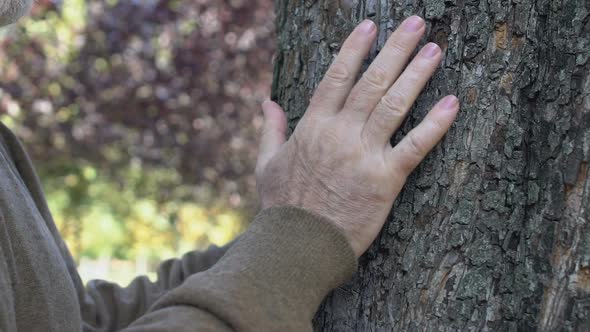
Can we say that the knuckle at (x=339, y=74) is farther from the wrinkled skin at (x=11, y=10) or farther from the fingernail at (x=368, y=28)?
the wrinkled skin at (x=11, y=10)

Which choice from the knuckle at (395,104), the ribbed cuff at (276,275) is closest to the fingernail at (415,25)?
the knuckle at (395,104)

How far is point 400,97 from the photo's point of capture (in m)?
1.34

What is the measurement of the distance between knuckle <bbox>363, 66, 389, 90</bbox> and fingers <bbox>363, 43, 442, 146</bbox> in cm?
2

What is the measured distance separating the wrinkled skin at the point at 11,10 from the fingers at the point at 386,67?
80 centimetres

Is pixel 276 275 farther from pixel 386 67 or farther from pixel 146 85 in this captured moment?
pixel 146 85

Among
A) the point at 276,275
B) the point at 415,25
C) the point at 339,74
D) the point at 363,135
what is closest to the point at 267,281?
the point at 276,275

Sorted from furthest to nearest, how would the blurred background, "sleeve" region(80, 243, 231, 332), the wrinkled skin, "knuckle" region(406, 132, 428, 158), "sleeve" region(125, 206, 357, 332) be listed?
the blurred background < "sleeve" region(80, 243, 231, 332) < the wrinkled skin < "knuckle" region(406, 132, 428, 158) < "sleeve" region(125, 206, 357, 332)

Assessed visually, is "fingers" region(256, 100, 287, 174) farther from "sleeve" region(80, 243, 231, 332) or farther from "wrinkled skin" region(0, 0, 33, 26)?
"wrinkled skin" region(0, 0, 33, 26)

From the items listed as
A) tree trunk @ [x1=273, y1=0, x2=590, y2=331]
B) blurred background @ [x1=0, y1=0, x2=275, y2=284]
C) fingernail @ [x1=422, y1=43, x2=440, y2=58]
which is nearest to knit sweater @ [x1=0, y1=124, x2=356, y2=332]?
tree trunk @ [x1=273, y1=0, x2=590, y2=331]

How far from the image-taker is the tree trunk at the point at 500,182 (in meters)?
1.24

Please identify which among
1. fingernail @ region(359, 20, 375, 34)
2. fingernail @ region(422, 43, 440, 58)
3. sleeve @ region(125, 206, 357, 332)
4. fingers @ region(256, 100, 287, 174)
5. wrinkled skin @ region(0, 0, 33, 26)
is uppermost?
wrinkled skin @ region(0, 0, 33, 26)

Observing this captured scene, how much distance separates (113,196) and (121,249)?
23.8 inches

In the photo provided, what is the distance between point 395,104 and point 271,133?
38 cm

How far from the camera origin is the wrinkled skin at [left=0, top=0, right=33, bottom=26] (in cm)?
154
